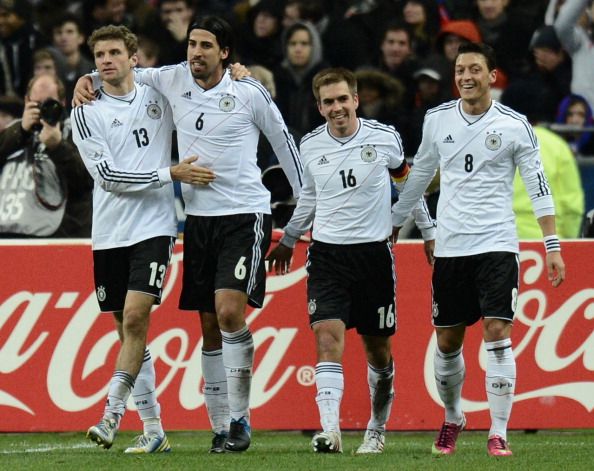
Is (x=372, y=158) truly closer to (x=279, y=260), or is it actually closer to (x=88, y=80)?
(x=279, y=260)

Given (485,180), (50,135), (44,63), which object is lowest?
(485,180)

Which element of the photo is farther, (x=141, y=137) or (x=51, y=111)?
(x=51, y=111)

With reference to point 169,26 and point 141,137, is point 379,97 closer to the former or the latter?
point 169,26

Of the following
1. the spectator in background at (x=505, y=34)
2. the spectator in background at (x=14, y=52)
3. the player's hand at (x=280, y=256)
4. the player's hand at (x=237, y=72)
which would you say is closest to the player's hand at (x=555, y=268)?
the player's hand at (x=280, y=256)

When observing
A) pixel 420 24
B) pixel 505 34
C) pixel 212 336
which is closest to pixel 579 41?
pixel 505 34

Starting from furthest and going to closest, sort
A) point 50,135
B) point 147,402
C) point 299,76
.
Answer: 1. point 299,76
2. point 50,135
3. point 147,402

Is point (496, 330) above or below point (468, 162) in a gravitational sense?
below

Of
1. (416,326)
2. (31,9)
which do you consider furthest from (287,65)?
(416,326)

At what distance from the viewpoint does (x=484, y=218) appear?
8.84 meters

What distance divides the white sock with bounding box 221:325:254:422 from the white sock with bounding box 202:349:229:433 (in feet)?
0.68

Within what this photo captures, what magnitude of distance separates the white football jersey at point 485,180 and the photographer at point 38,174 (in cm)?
369

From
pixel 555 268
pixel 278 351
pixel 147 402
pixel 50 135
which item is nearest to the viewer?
pixel 555 268

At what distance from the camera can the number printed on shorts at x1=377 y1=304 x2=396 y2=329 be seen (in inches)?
365

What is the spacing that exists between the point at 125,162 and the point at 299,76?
587 centimetres
